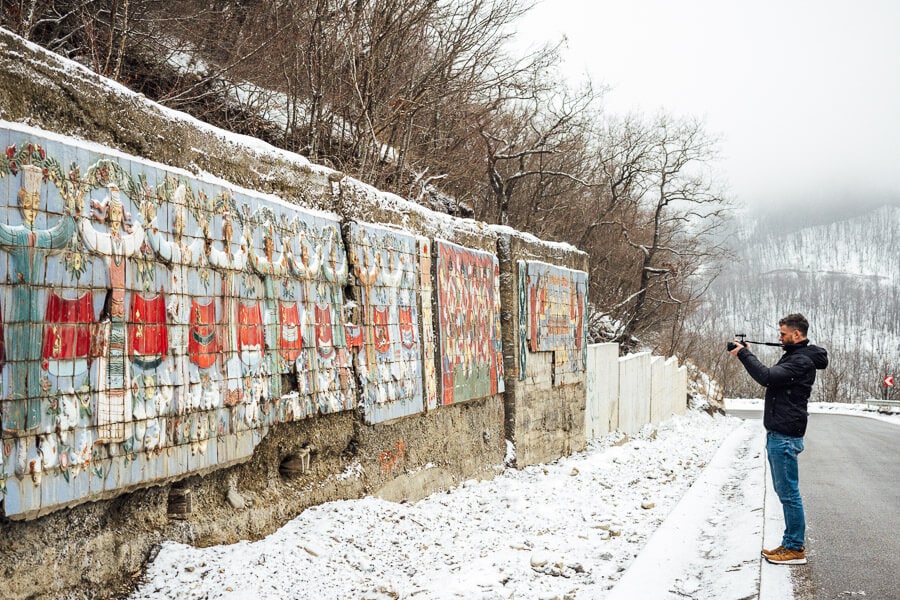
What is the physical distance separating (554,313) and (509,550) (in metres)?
6.14

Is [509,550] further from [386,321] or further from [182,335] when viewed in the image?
[182,335]

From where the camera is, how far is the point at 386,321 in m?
6.60

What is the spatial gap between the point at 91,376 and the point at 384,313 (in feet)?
10.6

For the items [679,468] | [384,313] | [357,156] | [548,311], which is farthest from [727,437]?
[384,313]

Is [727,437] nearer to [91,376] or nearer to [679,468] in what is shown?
[679,468]

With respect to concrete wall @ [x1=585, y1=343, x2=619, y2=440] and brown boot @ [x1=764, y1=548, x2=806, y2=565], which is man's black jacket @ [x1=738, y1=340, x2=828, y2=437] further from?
concrete wall @ [x1=585, y1=343, x2=619, y2=440]

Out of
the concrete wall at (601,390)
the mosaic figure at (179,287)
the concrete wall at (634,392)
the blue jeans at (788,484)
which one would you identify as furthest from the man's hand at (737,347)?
the concrete wall at (634,392)

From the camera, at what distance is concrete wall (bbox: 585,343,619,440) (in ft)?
44.7

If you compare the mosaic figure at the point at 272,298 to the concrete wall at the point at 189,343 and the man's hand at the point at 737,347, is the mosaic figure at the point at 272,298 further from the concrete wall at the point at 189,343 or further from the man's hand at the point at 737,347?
the man's hand at the point at 737,347

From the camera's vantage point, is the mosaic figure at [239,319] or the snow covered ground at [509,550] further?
the mosaic figure at [239,319]

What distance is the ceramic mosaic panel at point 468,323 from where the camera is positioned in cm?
779

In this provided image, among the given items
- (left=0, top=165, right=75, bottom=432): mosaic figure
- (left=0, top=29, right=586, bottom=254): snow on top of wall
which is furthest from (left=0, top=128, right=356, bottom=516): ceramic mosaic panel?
(left=0, top=29, right=586, bottom=254): snow on top of wall

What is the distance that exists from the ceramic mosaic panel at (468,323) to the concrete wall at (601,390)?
4491 mm

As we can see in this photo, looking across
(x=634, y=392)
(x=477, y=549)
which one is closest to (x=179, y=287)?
(x=477, y=549)
